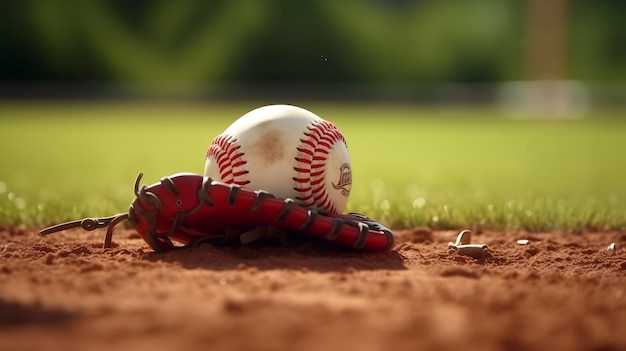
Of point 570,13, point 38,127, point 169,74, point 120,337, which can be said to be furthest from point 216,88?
point 120,337

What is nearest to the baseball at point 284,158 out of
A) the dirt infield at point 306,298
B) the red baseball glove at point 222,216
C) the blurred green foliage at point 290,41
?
the red baseball glove at point 222,216

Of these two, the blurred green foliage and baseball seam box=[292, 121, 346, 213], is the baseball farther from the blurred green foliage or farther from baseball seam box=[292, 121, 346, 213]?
the blurred green foliage

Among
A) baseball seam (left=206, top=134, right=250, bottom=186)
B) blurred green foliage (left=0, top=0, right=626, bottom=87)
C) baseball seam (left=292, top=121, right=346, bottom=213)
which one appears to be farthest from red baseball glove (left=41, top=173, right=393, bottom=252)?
blurred green foliage (left=0, top=0, right=626, bottom=87)

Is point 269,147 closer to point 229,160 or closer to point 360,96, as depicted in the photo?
point 229,160

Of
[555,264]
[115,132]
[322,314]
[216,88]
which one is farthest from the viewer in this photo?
[216,88]

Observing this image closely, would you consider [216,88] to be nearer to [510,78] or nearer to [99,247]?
[510,78]

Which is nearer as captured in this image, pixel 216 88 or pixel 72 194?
pixel 72 194

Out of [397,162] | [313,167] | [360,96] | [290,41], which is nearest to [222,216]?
[313,167]
